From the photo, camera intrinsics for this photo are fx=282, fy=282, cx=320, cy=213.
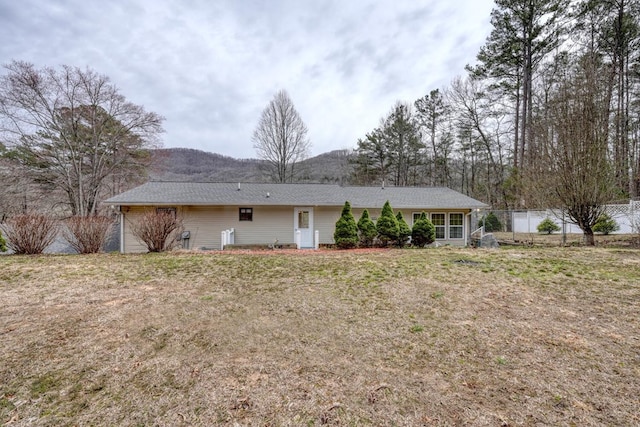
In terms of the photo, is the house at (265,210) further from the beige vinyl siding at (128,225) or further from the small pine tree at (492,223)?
the small pine tree at (492,223)

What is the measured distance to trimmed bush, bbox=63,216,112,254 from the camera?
28.9 ft

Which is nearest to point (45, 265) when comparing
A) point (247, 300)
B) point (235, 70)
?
point (247, 300)

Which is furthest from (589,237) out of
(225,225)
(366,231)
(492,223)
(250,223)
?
(225,225)

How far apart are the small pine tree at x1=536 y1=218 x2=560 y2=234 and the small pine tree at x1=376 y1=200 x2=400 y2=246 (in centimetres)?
1195

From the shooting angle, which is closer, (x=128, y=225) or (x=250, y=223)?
(x=128, y=225)

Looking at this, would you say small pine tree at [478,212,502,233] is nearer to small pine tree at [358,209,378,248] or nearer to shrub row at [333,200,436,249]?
shrub row at [333,200,436,249]

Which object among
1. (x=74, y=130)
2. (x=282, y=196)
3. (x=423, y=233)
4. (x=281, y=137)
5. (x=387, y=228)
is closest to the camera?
(x=387, y=228)

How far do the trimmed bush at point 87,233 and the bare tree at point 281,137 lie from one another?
1525 cm

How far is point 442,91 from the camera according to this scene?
23625mm

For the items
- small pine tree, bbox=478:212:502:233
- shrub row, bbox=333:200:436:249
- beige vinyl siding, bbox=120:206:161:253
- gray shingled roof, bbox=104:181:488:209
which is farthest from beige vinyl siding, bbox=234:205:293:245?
small pine tree, bbox=478:212:502:233

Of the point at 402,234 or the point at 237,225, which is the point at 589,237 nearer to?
the point at 402,234

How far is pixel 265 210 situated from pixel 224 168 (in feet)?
46.9

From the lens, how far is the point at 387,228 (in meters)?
11.7

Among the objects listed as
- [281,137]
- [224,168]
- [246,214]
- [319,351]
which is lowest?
[319,351]
